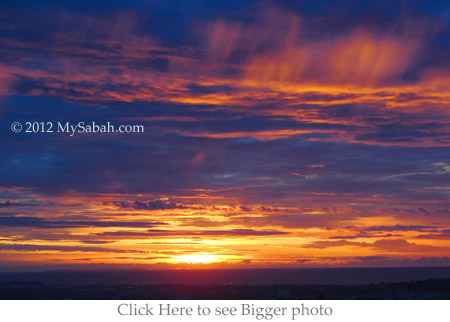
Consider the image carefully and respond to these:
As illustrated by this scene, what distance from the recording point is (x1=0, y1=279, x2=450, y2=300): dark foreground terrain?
4016cm

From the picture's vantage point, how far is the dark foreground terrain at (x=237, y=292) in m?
40.2

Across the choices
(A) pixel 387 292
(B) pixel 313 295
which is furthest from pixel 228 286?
(A) pixel 387 292

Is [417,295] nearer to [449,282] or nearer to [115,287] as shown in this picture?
[449,282]

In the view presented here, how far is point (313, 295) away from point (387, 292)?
5.40m

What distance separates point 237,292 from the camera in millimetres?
43125
